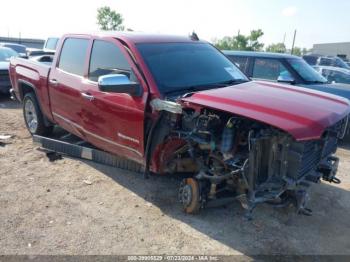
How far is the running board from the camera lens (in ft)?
14.9

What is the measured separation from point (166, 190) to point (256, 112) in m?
2.01

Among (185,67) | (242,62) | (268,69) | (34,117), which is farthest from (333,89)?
(34,117)

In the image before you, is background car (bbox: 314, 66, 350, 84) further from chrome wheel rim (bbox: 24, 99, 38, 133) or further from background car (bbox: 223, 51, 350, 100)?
chrome wheel rim (bbox: 24, 99, 38, 133)

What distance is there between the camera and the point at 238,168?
3.45 meters

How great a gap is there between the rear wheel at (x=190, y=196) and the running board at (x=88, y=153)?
0.64m

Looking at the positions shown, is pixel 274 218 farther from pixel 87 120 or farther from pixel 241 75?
pixel 87 120

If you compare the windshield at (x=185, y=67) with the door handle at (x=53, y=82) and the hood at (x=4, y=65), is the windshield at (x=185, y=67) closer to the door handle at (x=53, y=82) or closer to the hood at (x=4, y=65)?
the door handle at (x=53, y=82)

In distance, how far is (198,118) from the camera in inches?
140

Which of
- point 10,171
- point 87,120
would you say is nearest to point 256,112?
point 87,120

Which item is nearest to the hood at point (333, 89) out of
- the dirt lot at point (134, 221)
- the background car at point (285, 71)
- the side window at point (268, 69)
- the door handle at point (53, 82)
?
the background car at point (285, 71)

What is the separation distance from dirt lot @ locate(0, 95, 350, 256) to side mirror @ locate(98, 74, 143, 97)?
4.43 ft

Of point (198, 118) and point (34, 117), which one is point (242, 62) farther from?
point (198, 118)

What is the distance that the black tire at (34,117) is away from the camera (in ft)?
20.5

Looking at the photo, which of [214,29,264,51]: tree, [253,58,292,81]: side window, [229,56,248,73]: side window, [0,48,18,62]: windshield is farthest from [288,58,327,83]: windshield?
[214,29,264,51]: tree
